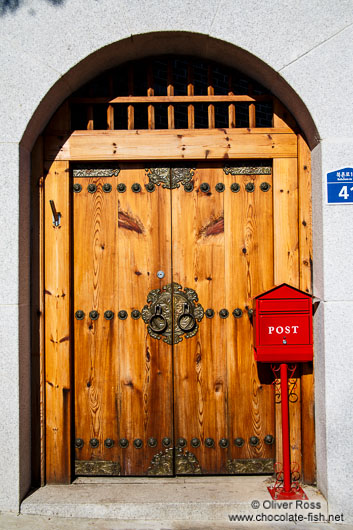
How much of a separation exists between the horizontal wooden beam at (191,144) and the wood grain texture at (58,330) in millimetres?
329

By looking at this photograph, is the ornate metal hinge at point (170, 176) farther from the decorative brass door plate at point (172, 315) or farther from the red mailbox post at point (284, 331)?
the red mailbox post at point (284, 331)

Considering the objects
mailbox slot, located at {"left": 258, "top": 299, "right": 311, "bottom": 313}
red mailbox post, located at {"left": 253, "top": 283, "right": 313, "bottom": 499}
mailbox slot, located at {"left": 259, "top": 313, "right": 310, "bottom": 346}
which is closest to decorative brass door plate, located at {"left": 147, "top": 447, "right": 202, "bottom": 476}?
red mailbox post, located at {"left": 253, "top": 283, "right": 313, "bottom": 499}

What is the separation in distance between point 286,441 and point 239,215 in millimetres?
1807

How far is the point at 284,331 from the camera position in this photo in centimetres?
364

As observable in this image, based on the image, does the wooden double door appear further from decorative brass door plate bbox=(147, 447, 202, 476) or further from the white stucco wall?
the white stucco wall

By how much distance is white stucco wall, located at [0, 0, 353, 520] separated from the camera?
3551 mm

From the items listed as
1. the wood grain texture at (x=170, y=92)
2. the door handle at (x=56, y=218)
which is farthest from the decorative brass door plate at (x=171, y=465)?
the wood grain texture at (x=170, y=92)

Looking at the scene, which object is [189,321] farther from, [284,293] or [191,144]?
[191,144]

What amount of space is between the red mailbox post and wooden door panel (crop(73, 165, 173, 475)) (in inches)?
32.8

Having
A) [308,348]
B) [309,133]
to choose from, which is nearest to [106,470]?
[308,348]

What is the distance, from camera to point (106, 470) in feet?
13.0

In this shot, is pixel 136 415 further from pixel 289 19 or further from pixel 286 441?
pixel 289 19

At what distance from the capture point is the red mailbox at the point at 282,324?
142 inches

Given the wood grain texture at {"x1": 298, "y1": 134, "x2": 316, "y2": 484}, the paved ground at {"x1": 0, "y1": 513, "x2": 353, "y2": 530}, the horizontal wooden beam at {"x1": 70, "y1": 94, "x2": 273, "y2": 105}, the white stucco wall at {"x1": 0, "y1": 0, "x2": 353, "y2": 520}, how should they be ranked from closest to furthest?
the paved ground at {"x1": 0, "y1": 513, "x2": 353, "y2": 530} < the white stucco wall at {"x1": 0, "y1": 0, "x2": 353, "y2": 520} < the wood grain texture at {"x1": 298, "y1": 134, "x2": 316, "y2": 484} < the horizontal wooden beam at {"x1": 70, "y1": 94, "x2": 273, "y2": 105}
